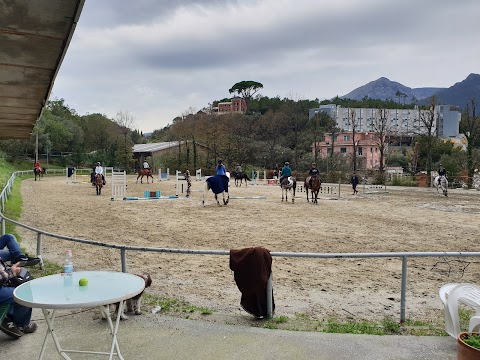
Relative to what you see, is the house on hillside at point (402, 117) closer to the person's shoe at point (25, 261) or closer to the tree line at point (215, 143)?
the tree line at point (215, 143)

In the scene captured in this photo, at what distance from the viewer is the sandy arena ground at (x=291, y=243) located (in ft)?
19.7

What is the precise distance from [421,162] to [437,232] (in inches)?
1513

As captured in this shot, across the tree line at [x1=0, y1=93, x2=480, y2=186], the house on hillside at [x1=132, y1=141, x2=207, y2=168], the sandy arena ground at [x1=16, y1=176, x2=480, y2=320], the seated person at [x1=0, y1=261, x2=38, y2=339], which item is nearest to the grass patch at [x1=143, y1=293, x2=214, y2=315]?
the sandy arena ground at [x1=16, y1=176, x2=480, y2=320]

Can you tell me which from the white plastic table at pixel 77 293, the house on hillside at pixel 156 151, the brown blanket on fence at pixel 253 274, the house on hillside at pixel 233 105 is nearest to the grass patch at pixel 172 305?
the brown blanket on fence at pixel 253 274

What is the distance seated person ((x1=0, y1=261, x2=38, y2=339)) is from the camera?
3844mm

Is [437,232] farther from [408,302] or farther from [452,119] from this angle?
[452,119]

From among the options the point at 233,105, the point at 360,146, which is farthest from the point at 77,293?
the point at 233,105

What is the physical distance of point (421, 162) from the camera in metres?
46.9

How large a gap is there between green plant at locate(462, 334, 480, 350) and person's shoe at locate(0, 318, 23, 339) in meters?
3.91

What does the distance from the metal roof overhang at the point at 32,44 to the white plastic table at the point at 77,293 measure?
206 cm

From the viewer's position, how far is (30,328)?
4.14m

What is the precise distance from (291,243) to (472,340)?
6.66 m

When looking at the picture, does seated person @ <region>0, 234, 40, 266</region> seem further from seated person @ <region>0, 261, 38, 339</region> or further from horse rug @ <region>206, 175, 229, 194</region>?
horse rug @ <region>206, 175, 229, 194</region>

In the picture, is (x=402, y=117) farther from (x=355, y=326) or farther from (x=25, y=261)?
(x=25, y=261)
